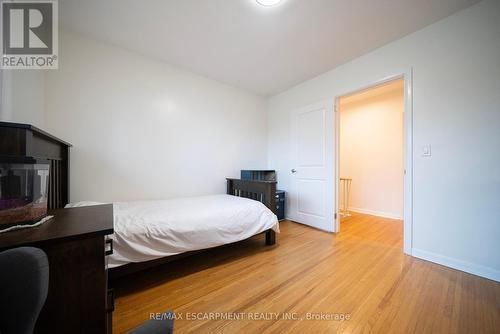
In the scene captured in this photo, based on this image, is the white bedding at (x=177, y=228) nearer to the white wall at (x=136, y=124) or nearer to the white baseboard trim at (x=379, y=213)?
the white wall at (x=136, y=124)

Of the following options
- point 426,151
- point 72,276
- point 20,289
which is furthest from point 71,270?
point 426,151

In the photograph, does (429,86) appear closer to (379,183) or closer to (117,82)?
(379,183)

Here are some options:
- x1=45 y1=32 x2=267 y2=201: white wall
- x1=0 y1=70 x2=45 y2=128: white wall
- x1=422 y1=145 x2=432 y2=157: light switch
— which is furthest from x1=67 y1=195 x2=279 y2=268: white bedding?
x1=422 y1=145 x2=432 y2=157: light switch

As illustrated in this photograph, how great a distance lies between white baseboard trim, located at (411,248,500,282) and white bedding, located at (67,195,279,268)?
1.49 meters

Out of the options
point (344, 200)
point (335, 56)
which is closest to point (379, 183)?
point (344, 200)

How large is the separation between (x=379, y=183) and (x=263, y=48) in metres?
3.20

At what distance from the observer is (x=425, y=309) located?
1.18 m

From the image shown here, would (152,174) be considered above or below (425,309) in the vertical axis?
above

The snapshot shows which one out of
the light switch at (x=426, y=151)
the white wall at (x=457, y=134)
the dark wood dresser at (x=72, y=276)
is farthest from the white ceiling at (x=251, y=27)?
the dark wood dresser at (x=72, y=276)

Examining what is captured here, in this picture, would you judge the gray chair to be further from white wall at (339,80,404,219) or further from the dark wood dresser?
white wall at (339,80,404,219)

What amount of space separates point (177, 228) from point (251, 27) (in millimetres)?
1988

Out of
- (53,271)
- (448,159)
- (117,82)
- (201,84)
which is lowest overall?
(53,271)

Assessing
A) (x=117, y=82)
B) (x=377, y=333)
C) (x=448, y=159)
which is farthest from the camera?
(x=117, y=82)

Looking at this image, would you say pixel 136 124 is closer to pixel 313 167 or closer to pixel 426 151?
pixel 313 167
